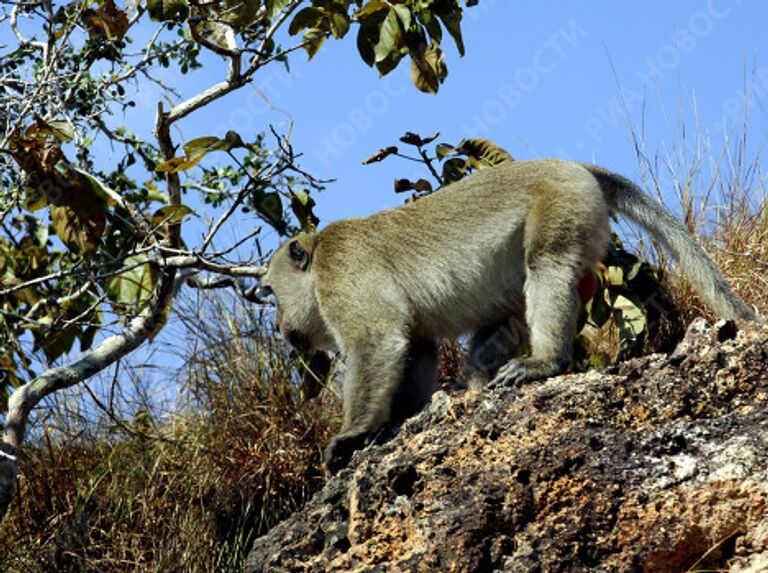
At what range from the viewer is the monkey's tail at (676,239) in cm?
560

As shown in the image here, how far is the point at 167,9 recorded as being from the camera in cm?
615

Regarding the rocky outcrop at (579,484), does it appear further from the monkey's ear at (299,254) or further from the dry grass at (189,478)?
the dry grass at (189,478)

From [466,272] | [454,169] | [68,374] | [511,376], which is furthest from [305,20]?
[511,376]

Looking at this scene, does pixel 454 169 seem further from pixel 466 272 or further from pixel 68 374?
pixel 68 374

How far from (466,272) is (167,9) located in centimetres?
228

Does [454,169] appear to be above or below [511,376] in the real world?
above

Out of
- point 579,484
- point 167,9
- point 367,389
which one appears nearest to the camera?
point 579,484

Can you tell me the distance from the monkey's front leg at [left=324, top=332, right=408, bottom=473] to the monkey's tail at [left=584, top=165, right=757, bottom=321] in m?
1.51

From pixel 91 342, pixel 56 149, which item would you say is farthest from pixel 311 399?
pixel 56 149

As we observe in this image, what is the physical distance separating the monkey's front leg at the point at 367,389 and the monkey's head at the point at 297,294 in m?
0.76

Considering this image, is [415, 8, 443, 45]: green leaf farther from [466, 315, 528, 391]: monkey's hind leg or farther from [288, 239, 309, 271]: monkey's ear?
[466, 315, 528, 391]: monkey's hind leg

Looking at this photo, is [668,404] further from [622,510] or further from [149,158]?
[149,158]

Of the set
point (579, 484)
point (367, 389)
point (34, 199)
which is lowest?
point (579, 484)

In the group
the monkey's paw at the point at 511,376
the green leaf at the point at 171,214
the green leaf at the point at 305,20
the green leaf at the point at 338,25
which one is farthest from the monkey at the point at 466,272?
the green leaf at the point at 305,20
